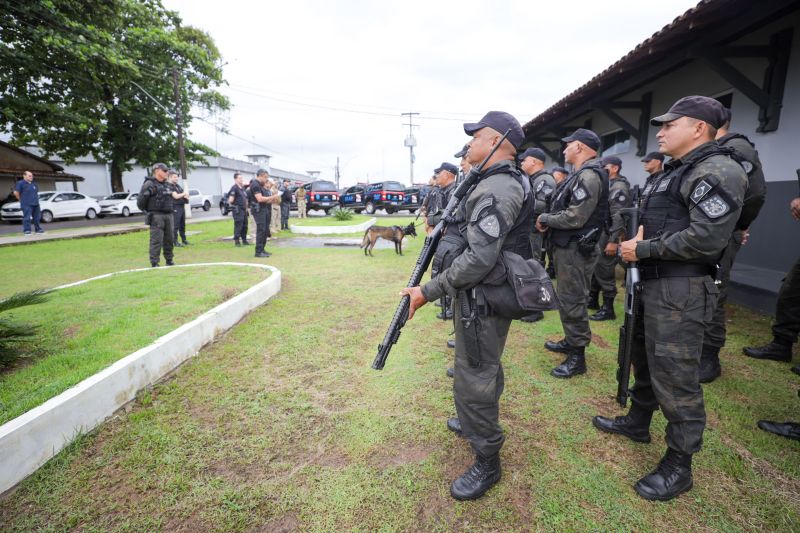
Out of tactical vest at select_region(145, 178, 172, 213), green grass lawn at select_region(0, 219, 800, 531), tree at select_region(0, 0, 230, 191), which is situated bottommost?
green grass lawn at select_region(0, 219, 800, 531)

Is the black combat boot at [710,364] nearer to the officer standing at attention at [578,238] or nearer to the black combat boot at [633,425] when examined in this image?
the officer standing at attention at [578,238]

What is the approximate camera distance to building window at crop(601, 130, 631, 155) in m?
9.22

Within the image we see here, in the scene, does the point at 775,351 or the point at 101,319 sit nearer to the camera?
the point at 775,351

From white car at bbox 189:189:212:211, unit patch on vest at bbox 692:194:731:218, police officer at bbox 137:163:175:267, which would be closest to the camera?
unit patch on vest at bbox 692:194:731:218

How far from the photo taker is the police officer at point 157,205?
657cm

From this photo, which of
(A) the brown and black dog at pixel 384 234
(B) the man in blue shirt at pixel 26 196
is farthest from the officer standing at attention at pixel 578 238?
(B) the man in blue shirt at pixel 26 196

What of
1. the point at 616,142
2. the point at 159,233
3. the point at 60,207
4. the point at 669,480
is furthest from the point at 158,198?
the point at 60,207

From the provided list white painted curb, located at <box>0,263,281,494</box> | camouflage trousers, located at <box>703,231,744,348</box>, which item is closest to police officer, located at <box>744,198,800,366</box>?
camouflage trousers, located at <box>703,231,744,348</box>

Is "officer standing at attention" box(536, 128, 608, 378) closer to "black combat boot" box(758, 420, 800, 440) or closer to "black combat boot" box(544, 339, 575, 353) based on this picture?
"black combat boot" box(544, 339, 575, 353)

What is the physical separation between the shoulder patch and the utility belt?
109cm

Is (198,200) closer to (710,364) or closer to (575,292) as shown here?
(575,292)

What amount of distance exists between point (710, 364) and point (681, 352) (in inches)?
72.4

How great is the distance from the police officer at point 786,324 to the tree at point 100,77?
18857 millimetres

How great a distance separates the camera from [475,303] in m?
2.02
